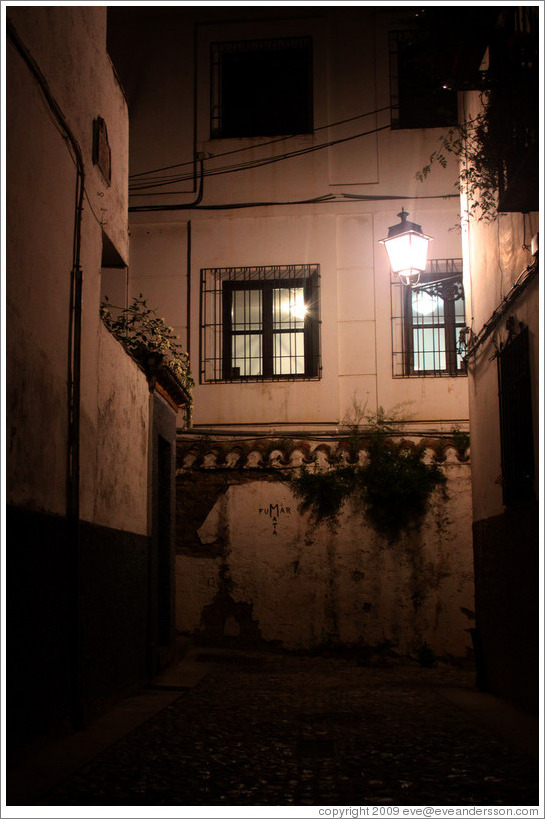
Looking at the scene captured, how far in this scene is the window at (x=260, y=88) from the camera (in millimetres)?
15922

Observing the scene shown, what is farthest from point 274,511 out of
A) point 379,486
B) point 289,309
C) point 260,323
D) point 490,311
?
point 490,311

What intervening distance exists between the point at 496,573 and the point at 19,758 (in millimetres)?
5302

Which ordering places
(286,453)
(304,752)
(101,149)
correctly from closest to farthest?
(304,752) → (101,149) → (286,453)

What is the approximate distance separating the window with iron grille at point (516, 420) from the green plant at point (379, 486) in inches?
190

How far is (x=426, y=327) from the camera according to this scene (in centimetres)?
1493

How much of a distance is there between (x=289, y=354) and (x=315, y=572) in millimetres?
3929

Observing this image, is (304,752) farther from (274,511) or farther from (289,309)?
(289,309)

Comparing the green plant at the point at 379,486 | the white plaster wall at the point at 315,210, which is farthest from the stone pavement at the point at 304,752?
the white plaster wall at the point at 315,210

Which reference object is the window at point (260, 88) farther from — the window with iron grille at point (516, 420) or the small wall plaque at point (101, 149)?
the window with iron grille at point (516, 420)

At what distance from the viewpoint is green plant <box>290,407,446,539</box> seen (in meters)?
13.4

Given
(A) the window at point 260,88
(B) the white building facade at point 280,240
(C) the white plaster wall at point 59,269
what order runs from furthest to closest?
(A) the window at point 260,88 < (B) the white building facade at point 280,240 < (C) the white plaster wall at point 59,269

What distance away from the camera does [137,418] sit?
10.1 m

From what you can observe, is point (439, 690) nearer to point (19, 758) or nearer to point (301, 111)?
point (19, 758)

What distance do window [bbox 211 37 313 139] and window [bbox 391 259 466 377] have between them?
3.77m
